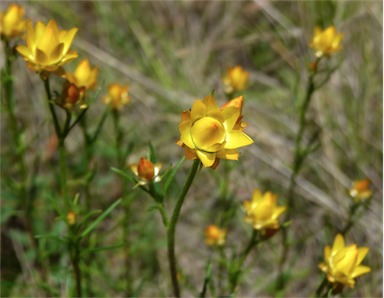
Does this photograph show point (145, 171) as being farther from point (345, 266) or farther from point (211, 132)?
point (345, 266)

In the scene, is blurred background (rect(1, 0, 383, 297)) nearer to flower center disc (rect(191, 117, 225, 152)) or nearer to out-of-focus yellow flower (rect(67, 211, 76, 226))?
out-of-focus yellow flower (rect(67, 211, 76, 226))

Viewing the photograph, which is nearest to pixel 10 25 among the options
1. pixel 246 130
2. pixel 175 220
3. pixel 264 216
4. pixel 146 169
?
pixel 146 169

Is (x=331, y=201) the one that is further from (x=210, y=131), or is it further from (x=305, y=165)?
(x=210, y=131)

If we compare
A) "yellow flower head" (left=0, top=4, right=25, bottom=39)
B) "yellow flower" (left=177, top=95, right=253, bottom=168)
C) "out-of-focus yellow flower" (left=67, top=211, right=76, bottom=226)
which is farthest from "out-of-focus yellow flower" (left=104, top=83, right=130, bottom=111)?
"yellow flower" (left=177, top=95, right=253, bottom=168)

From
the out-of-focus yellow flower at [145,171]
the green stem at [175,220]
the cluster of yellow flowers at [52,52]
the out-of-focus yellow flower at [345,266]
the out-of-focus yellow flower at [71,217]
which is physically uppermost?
the cluster of yellow flowers at [52,52]

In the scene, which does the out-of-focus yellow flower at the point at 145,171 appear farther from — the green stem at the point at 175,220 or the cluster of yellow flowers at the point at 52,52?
the cluster of yellow flowers at the point at 52,52

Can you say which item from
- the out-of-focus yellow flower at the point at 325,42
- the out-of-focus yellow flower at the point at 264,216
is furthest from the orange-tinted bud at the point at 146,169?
the out-of-focus yellow flower at the point at 325,42

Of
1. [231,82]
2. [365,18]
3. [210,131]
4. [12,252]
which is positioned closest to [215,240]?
[231,82]
